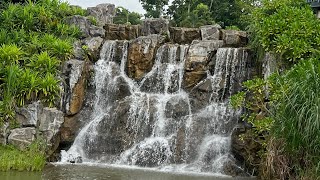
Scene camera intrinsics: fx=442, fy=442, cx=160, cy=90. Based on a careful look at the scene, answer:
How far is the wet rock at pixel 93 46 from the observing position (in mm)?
16656

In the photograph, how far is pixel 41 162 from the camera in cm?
1132

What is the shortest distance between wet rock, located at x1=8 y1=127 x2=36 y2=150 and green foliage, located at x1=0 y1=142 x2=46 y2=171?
7.6 inches

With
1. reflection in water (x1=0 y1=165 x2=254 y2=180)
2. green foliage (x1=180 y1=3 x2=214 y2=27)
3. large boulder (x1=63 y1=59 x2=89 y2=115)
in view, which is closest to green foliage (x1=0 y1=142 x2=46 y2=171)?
reflection in water (x1=0 y1=165 x2=254 y2=180)

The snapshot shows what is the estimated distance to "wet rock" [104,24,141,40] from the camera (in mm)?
18891

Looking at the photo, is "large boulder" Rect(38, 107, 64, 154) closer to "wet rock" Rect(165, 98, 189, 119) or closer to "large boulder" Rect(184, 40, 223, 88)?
"wet rock" Rect(165, 98, 189, 119)

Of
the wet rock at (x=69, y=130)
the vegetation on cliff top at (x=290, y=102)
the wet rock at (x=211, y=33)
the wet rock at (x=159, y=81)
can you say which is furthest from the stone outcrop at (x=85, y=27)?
the vegetation on cliff top at (x=290, y=102)

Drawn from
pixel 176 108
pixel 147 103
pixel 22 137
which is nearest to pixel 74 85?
pixel 147 103

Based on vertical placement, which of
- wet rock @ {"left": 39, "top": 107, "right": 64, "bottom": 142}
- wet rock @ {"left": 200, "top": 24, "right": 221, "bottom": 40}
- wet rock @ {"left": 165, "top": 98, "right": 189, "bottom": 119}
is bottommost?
wet rock @ {"left": 39, "top": 107, "right": 64, "bottom": 142}

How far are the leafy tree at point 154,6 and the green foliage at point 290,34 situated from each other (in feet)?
57.7

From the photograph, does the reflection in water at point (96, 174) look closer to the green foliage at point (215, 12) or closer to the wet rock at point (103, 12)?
the wet rock at point (103, 12)

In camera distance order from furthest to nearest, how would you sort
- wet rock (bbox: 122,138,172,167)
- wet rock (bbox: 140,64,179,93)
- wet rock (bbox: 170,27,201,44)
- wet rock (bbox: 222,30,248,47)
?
wet rock (bbox: 170,27,201,44) < wet rock (bbox: 222,30,248,47) < wet rock (bbox: 140,64,179,93) < wet rock (bbox: 122,138,172,167)

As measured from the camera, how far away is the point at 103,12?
22250mm

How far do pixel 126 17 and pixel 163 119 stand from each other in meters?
13.8

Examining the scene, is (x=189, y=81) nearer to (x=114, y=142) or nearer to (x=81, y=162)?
(x=114, y=142)
